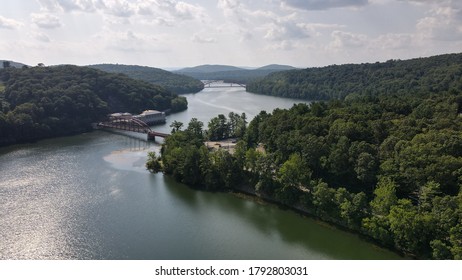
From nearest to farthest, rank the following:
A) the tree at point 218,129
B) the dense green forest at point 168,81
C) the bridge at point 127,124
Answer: the tree at point 218,129
the bridge at point 127,124
the dense green forest at point 168,81

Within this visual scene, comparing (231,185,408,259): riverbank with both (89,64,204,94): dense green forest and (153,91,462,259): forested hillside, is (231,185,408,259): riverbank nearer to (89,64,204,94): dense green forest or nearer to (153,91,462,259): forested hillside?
(153,91,462,259): forested hillside

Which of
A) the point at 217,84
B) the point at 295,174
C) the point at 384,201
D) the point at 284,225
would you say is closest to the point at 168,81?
the point at 217,84

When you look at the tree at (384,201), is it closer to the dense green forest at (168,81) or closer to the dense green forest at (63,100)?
the dense green forest at (63,100)

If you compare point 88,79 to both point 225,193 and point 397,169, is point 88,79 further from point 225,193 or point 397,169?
point 397,169

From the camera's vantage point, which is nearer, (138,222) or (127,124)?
(138,222)

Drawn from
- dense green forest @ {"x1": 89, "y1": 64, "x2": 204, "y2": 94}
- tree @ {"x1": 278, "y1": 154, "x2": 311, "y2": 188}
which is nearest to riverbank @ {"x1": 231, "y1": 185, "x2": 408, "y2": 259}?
tree @ {"x1": 278, "y1": 154, "x2": 311, "y2": 188}

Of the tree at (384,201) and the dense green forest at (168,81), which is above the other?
the dense green forest at (168,81)

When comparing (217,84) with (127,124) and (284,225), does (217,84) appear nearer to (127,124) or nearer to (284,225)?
(127,124)

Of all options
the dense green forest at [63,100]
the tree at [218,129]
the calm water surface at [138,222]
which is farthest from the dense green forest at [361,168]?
the dense green forest at [63,100]
